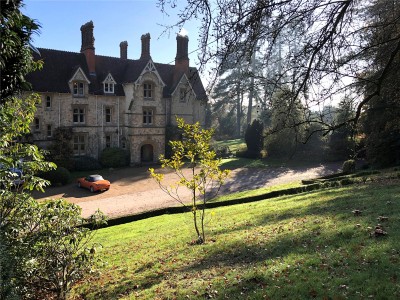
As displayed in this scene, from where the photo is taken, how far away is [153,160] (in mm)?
42312

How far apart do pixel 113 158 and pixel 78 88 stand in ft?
28.8

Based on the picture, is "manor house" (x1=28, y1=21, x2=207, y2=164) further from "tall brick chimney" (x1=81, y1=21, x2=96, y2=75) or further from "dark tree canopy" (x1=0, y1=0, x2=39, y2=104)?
"dark tree canopy" (x1=0, y1=0, x2=39, y2=104)

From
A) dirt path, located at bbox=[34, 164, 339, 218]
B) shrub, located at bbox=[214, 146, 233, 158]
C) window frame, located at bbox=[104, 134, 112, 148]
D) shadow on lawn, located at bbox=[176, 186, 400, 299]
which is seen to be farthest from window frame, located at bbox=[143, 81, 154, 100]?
shadow on lawn, located at bbox=[176, 186, 400, 299]

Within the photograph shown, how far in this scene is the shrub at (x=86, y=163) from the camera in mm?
35594

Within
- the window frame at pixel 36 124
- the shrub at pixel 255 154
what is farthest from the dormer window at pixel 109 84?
the shrub at pixel 255 154

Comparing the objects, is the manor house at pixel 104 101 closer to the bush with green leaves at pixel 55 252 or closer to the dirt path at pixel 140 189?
the dirt path at pixel 140 189

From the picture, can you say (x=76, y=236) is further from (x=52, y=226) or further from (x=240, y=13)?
(x=240, y=13)

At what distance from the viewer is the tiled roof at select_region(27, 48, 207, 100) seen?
3641 centimetres

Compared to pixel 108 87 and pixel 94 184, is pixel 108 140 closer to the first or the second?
pixel 108 87

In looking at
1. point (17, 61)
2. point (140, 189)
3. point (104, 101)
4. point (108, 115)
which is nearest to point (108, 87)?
point (104, 101)

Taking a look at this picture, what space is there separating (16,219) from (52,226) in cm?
87

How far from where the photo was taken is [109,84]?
132ft

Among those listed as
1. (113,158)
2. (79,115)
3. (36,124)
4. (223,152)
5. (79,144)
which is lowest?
(113,158)

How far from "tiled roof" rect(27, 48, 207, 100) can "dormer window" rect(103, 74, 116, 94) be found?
58 cm
